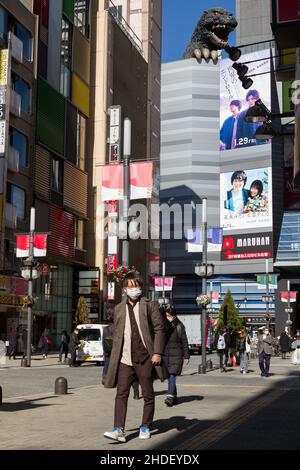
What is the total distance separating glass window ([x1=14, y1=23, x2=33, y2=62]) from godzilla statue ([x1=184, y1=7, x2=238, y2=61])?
35934 millimetres

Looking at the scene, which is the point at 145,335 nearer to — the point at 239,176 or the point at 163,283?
the point at 163,283

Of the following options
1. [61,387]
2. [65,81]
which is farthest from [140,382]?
[65,81]

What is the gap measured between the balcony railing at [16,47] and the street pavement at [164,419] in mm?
30487

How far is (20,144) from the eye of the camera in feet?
153

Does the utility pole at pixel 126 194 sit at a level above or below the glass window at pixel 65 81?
below

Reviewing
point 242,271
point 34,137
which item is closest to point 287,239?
point 242,271

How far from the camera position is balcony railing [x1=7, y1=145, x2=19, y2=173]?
44219 millimetres

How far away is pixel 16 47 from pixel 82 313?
20364 millimetres

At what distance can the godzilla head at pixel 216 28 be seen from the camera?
13000 mm

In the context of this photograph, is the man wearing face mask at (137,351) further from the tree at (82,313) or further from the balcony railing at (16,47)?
the tree at (82,313)

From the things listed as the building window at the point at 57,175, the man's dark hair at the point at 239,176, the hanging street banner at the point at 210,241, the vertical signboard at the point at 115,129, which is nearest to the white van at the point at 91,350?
the hanging street banner at the point at 210,241

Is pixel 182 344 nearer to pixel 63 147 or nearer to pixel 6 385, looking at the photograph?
pixel 6 385

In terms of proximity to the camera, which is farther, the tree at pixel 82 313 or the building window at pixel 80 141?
the building window at pixel 80 141

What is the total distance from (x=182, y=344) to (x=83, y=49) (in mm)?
49606
